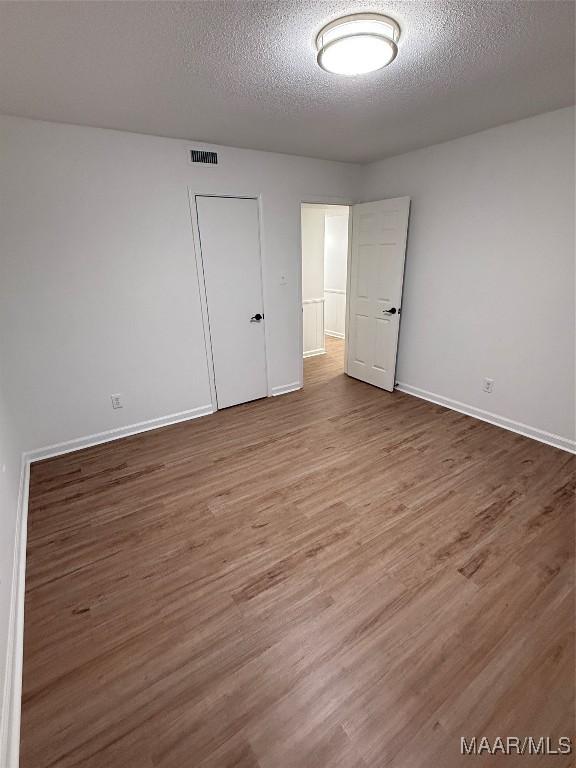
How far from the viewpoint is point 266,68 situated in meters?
1.84

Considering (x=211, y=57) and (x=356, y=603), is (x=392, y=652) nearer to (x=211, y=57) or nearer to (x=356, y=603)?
(x=356, y=603)

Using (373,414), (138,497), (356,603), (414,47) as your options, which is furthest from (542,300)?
(138,497)

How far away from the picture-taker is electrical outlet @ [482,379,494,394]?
3.30 m

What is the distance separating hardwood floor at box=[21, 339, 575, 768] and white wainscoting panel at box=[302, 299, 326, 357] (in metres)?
2.91

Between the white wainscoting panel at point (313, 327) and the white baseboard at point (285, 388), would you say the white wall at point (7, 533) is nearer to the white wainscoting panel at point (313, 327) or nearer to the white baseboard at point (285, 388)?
the white baseboard at point (285, 388)

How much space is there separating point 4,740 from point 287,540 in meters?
1.33

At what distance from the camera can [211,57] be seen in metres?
1.72

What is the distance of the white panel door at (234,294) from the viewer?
333 cm

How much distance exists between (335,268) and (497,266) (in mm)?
3745

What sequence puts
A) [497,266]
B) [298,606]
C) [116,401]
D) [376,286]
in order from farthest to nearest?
[376,286] → [116,401] → [497,266] → [298,606]

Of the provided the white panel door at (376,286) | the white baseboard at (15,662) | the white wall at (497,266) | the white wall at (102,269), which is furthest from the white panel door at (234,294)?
the white baseboard at (15,662)

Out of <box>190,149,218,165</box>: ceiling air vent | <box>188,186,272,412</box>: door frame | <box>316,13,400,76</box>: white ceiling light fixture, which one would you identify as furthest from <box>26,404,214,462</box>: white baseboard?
<box>316,13,400,76</box>: white ceiling light fixture

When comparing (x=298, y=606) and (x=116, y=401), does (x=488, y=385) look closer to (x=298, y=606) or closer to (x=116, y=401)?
(x=298, y=606)

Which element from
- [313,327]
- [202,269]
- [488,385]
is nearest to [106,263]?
[202,269]
